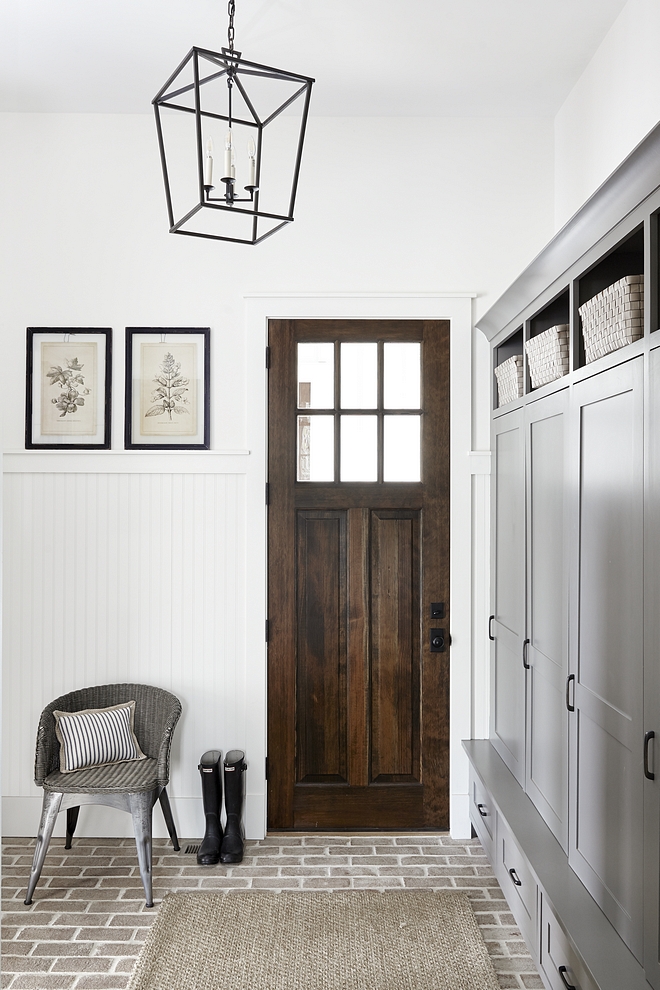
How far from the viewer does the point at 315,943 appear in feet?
8.12

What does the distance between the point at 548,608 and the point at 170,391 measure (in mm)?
1858

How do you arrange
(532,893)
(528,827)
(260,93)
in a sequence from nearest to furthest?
(532,893), (528,827), (260,93)

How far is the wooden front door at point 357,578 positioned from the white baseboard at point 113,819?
0.10 meters

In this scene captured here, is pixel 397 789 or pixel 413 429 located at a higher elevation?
pixel 413 429

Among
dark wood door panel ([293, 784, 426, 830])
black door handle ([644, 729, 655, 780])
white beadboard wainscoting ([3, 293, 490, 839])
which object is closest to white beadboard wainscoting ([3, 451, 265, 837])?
white beadboard wainscoting ([3, 293, 490, 839])

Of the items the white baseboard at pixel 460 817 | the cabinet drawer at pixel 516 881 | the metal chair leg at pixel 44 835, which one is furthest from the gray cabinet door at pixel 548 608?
the metal chair leg at pixel 44 835

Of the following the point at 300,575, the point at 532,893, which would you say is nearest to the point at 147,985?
the point at 532,893

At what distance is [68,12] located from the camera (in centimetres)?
259

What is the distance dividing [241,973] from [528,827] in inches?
40.0

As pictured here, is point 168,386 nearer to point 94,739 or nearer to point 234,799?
point 94,739

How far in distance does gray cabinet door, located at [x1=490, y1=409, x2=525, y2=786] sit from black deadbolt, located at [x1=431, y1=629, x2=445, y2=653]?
22 centimetres

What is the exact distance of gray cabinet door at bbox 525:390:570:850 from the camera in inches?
90.1

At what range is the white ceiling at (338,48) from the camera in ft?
8.39

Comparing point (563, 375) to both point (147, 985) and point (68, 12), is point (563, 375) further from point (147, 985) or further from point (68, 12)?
point (147, 985)
